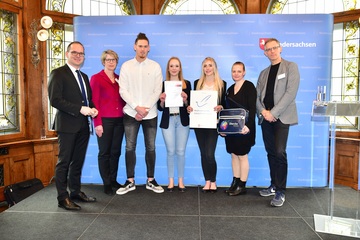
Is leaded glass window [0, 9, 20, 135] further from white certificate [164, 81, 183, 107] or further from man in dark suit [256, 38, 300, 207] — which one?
man in dark suit [256, 38, 300, 207]

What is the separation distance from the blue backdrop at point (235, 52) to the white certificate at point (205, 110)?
0.60 metres

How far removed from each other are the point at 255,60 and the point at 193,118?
115cm

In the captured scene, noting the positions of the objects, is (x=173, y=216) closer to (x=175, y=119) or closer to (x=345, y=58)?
(x=175, y=119)

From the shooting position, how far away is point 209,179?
3418 millimetres

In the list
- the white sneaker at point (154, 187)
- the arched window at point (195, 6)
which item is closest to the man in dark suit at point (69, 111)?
the white sneaker at point (154, 187)

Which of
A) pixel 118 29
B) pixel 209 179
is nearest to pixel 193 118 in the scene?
pixel 209 179

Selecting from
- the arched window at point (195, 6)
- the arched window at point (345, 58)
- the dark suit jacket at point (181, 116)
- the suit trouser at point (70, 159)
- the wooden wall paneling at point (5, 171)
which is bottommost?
the wooden wall paneling at point (5, 171)

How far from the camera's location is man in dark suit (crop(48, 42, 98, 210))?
2.75 meters

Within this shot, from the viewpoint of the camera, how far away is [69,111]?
2.75 m

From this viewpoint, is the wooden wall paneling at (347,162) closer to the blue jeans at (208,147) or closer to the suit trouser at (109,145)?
the blue jeans at (208,147)

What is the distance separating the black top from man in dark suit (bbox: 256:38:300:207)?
0.43 ft

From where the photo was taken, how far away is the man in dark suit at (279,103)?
2979 mm

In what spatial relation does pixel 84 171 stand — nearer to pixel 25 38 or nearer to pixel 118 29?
pixel 118 29

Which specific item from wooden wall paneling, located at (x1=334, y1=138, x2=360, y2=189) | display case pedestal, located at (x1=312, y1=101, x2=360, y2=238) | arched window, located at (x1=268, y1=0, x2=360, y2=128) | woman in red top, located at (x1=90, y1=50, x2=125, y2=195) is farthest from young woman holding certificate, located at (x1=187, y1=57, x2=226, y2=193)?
arched window, located at (x1=268, y1=0, x2=360, y2=128)
